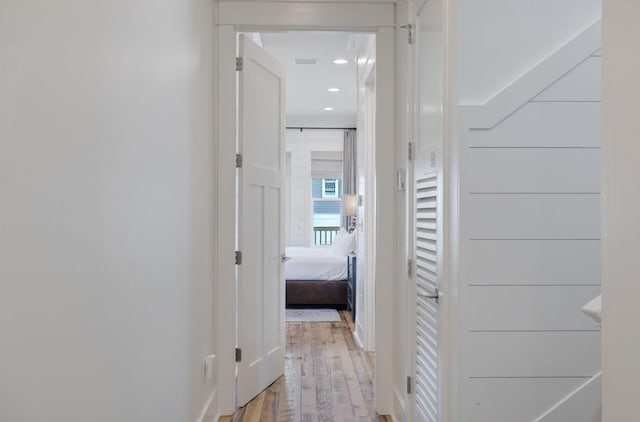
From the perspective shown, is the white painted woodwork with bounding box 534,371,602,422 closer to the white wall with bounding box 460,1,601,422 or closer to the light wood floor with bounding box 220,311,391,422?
the white wall with bounding box 460,1,601,422

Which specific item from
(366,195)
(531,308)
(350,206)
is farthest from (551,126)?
(350,206)

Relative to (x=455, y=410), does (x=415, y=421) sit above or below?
below

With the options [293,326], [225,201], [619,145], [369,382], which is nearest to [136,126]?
[619,145]

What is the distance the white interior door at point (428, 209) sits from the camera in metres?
2.01

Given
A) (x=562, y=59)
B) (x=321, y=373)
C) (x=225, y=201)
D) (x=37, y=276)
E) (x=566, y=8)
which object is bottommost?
(x=321, y=373)

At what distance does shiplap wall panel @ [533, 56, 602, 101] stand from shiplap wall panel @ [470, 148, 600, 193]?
200 mm

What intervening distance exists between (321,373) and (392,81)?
85.0 inches

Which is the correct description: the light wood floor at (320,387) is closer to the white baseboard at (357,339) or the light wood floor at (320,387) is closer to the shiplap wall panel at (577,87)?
the white baseboard at (357,339)

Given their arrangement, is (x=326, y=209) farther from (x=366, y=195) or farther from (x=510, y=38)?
(x=510, y=38)

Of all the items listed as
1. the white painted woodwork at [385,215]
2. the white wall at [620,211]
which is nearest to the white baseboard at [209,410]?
the white painted woodwork at [385,215]

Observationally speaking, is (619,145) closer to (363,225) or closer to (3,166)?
(3,166)

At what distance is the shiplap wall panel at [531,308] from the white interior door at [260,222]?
156 centimetres

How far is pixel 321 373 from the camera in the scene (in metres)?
3.79

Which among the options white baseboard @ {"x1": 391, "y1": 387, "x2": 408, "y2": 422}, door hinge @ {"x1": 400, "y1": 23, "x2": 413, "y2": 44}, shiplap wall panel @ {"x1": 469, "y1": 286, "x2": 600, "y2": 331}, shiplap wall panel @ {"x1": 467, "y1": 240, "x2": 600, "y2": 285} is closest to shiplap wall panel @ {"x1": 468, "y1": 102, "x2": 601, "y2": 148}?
shiplap wall panel @ {"x1": 467, "y1": 240, "x2": 600, "y2": 285}
